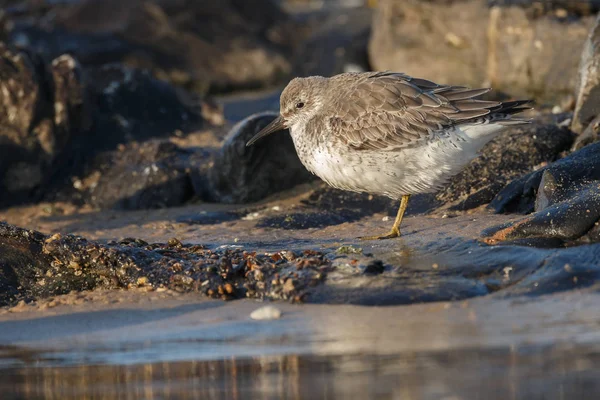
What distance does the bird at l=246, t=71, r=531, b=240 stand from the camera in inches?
312

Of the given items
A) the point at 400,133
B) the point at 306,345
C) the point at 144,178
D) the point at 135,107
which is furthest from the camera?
the point at 135,107

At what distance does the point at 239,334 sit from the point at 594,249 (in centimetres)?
242

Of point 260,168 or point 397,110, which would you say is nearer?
point 397,110

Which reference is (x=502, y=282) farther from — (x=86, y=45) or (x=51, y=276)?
(x=86, y=45)

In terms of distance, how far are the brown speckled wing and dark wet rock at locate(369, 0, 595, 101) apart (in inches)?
222

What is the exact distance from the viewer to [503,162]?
961 centimetres

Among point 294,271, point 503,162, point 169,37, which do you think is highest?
point 169,37

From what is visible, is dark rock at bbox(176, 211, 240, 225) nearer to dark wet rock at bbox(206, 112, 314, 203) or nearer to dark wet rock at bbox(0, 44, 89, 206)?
dark wet rock at bbox(206, 112, 314, 203)

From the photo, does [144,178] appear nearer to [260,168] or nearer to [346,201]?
[260,168]

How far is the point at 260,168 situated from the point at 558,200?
13.0 feet

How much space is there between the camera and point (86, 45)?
1738 cm

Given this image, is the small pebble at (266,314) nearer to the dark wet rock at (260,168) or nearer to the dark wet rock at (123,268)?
the dark wet rock at (123,268)

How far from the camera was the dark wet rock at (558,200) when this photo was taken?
6910 mm

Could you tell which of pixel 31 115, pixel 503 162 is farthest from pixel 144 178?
pixel 503 162
